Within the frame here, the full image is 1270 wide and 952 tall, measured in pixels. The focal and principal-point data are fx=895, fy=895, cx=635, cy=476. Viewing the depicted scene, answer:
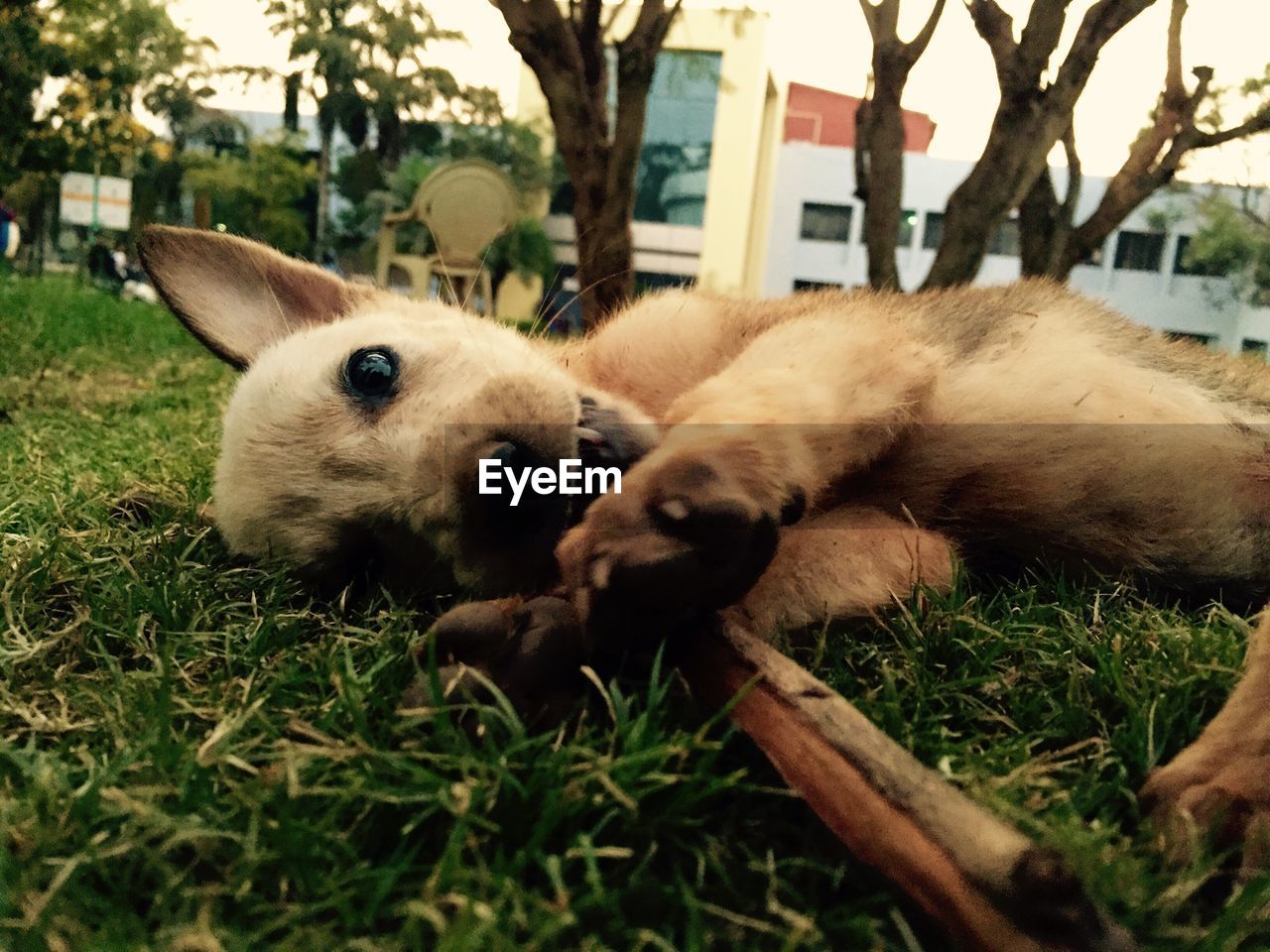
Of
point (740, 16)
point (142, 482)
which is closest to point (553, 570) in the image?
point (142, 482)

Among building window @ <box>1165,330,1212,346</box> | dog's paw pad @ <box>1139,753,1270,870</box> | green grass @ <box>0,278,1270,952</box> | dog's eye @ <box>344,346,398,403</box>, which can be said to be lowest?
green grass @ <box>0,278,1270,952</box>

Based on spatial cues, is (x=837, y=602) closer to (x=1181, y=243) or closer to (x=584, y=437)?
(x=584, y=437)

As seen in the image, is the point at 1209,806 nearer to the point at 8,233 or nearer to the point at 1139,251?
the point at 1139,251

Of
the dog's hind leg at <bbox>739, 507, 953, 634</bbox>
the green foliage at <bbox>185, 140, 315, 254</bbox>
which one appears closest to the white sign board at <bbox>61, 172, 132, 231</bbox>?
the green foliage at <bbox>185, 140, 315, 254</bbox>

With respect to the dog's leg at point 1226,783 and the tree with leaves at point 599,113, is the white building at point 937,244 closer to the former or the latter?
the tree with leaves at point 599,113

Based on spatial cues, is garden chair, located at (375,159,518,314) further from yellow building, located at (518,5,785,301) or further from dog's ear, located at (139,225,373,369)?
dog's ear, located at (139,225,373,369)

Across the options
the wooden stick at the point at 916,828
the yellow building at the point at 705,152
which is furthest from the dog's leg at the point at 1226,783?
the yellow building at the point at 705,152

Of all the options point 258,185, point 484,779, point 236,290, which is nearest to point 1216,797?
point 484,779
